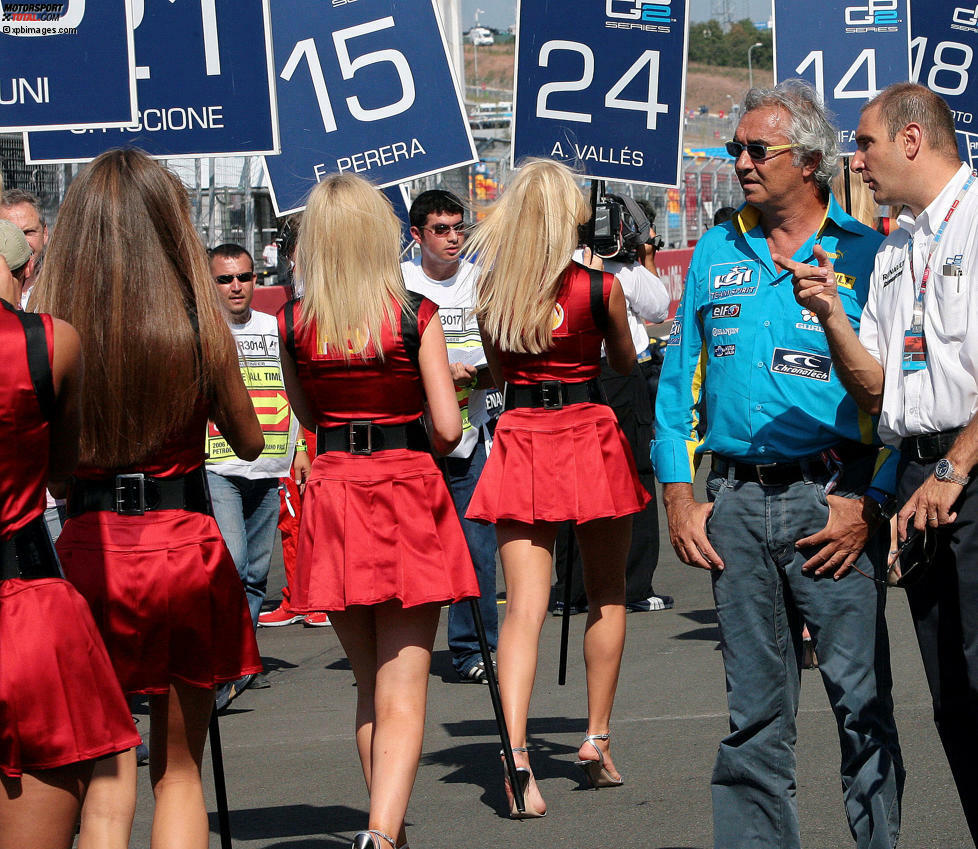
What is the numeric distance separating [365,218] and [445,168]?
2.71m

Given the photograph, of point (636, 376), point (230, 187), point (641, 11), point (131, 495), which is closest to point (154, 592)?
point (131, 495)

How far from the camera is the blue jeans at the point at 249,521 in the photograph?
7156 millimetres

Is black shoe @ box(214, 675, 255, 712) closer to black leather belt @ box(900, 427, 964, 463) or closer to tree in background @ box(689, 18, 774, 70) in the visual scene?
black leather belt @ box(900, 427, 964, 463)

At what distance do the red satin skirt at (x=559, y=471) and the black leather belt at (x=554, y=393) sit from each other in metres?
0.02

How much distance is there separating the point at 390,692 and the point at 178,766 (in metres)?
0.83

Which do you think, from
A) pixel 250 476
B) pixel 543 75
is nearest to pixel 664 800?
pixel 250 476

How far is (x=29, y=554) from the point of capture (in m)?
3.17

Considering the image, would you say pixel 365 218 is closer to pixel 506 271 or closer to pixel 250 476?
pixel 506 271

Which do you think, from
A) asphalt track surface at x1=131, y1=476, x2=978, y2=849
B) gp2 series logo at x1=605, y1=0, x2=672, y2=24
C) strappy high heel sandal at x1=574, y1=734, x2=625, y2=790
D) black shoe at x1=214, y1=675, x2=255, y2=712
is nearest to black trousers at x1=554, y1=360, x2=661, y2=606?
asphalt track surface at x1=131, y1=476, x2=978, y2=849

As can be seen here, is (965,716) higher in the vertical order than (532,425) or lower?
lower

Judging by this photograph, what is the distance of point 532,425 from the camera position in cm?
575

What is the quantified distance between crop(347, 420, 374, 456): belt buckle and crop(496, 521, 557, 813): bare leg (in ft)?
3.69

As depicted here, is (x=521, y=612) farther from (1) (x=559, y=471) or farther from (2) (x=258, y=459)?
(2) (x=258, y=459)

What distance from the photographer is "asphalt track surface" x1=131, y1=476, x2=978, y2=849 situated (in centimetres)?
492
